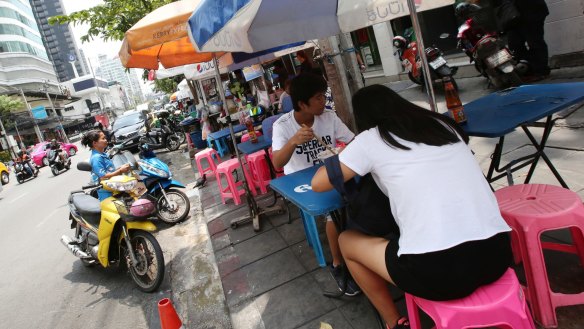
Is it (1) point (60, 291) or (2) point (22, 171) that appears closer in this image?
(1) point (60, 291)

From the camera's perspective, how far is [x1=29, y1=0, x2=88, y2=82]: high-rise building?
14500cm

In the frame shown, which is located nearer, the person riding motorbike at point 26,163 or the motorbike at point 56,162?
the motorbike at point 56,162

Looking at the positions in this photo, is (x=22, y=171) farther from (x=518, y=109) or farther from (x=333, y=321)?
(x=518, y=109)

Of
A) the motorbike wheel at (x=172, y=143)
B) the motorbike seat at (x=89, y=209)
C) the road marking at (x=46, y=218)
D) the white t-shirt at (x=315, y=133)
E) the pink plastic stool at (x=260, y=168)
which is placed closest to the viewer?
the white t-shirt at (x=315, y=133)

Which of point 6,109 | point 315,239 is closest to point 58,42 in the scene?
point 6,109

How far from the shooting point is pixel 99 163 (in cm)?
502

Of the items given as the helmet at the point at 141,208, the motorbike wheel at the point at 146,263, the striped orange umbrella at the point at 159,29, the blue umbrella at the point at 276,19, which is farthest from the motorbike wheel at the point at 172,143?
the blue umbrella at the point at 276,19

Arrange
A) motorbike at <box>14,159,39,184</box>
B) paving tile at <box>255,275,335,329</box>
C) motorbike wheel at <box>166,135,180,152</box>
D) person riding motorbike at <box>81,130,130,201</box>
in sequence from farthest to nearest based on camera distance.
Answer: motorbike at <box>14,159,39,184</box>, motorbike wheel at <box>166,135,180,152</box>, person riding motorbike at <box>81,130,130,201</box>, paving tile at <box>255,275,335,329</box>

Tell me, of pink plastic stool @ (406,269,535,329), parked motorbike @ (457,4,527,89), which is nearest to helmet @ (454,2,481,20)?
parked motorbike @ (457,4,527,89)

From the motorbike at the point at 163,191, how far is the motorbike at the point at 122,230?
3.21 ft

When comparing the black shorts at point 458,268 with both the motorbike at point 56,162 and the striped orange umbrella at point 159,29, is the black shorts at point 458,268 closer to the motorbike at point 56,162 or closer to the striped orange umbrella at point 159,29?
the striped orange umbrella at point 159,29

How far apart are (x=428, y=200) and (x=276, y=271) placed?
2195 mm

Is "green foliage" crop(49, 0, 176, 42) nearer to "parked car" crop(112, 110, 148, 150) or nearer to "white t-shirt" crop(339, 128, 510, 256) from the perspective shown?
"parked car" crop(112, 110, 148, 150)

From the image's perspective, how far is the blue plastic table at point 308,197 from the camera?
2.30 m
